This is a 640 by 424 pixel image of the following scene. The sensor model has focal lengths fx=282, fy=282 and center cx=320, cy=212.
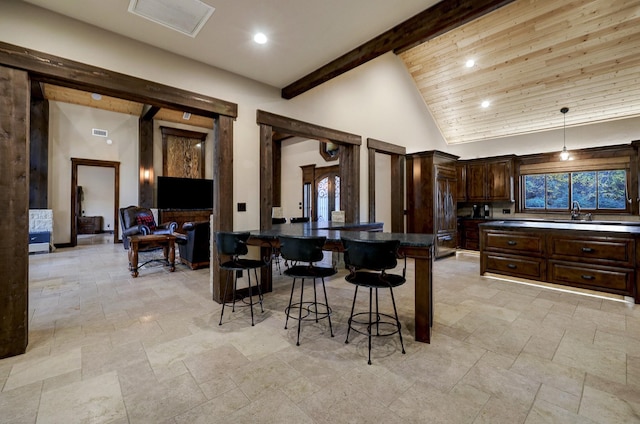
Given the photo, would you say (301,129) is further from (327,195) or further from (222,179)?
(327,195)

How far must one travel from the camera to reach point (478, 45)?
17.9ft

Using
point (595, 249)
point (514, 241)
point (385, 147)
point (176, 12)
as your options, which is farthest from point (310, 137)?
point (595, 249)

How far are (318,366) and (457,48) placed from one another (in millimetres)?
6337

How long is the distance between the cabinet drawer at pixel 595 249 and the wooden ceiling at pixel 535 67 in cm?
344

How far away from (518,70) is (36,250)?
1138cm

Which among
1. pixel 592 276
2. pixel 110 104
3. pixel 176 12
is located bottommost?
pixel 592 276

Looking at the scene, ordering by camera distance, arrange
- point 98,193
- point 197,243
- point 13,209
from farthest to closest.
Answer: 1. point 98,193
2. point 197,243
3. point 13,209

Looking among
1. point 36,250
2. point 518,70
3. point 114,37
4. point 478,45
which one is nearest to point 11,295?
point 114,37

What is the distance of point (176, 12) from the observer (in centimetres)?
247

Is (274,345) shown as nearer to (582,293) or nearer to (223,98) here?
(223,98)

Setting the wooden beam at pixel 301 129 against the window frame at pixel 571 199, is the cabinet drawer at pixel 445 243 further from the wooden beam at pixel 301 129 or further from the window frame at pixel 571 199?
the wooden beam at pixel 301 129

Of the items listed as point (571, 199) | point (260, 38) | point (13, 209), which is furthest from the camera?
point (571, 199)

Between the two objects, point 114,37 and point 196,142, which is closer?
point 114,37

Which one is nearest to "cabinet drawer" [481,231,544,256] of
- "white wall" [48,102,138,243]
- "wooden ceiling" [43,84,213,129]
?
"wooden ceiling" [43,84,213,129]
